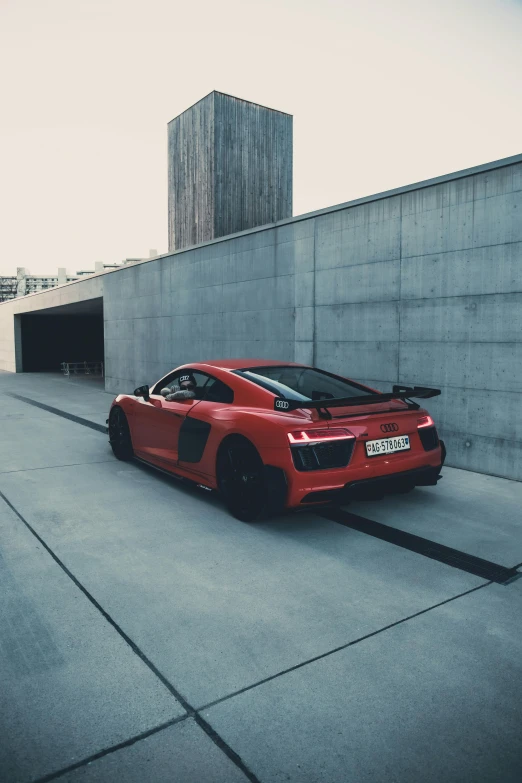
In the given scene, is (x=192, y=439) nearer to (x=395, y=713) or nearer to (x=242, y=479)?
(x=242, y=479)

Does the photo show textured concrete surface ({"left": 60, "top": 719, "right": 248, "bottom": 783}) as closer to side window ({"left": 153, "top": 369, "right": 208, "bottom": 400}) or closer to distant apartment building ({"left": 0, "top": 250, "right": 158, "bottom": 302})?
side window ({"left": 153, "top": 369, "right": 208, "bottom": 400})

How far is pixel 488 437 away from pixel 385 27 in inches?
250

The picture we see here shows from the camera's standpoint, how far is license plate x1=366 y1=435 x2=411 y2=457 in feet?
13.3

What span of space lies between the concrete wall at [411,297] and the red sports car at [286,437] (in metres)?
1.67

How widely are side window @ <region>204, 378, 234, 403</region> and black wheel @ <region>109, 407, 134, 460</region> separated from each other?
170cm

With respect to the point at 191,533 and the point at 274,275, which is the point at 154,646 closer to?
the point at 191,533

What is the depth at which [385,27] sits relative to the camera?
26.6 feet

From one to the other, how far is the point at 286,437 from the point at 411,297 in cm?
358

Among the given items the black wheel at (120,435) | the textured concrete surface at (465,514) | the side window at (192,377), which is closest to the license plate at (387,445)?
the textured concrete surface at (465,514)

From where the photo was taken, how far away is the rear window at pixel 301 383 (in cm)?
473

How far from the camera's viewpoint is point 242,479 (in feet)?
14.4

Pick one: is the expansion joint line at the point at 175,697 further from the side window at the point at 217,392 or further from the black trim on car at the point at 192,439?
the side window at the point at 217,392

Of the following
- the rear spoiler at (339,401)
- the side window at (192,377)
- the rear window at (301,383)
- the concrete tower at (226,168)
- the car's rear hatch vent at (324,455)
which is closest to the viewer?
the car's rear hatch vent at (324,455)

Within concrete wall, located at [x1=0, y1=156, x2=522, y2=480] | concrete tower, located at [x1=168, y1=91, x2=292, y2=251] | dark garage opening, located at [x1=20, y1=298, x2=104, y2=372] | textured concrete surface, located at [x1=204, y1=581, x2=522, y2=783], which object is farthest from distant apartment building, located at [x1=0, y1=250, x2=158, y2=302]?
textured concrete surface, located at [x1=204, y1=581, x2=522, y2=783]
